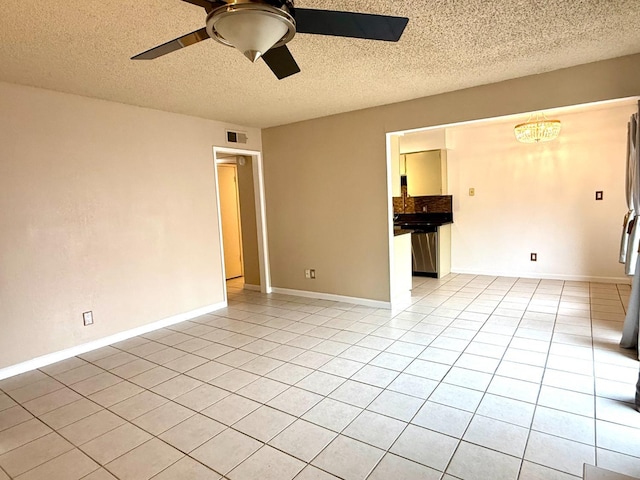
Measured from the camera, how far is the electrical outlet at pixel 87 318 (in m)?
3.41

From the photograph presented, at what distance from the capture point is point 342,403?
235cm

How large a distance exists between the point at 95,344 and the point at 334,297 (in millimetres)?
2724

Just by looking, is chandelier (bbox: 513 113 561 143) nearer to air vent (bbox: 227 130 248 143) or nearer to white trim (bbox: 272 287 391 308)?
white trim (bbox: 272 287 391 308)

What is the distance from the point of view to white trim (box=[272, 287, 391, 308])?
4430 millimetres

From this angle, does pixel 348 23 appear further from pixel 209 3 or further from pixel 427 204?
pixel 427 204

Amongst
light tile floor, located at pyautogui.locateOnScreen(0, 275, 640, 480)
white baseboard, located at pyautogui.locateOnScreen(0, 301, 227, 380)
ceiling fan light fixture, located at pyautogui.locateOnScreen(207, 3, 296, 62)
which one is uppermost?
ceiling fan light fixture, located at pyautogui.locateOnScreen(207, 3, 296, 62)

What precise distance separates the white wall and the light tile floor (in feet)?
4.78

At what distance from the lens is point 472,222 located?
6000 mm

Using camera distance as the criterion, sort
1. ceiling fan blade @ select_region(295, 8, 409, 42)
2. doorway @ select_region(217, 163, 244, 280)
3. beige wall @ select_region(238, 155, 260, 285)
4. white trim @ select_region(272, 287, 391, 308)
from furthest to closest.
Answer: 1. doorway @ select_region(217, 163, 244, 280)
2. beige wall @ select_region(238, 155, 260, 285)
3. white trim @ select_region(272, 287, 391, 308)
4. ceiling fan blade @ select_region(295, 8, 409, 42)

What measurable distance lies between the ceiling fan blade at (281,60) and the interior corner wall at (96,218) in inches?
93.1

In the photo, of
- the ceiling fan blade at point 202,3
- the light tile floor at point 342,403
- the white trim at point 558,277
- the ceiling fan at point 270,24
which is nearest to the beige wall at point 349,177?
the light tile floor at point 342,403

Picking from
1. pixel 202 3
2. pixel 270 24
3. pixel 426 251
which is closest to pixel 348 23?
pixel 270 24

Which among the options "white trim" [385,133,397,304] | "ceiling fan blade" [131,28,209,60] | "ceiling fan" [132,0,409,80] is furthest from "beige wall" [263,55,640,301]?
"ceiling fan blade" [131,28,209,60]

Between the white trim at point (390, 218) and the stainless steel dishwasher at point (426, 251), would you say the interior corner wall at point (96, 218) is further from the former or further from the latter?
the stainless steel dishwasher at point (426, 251)
